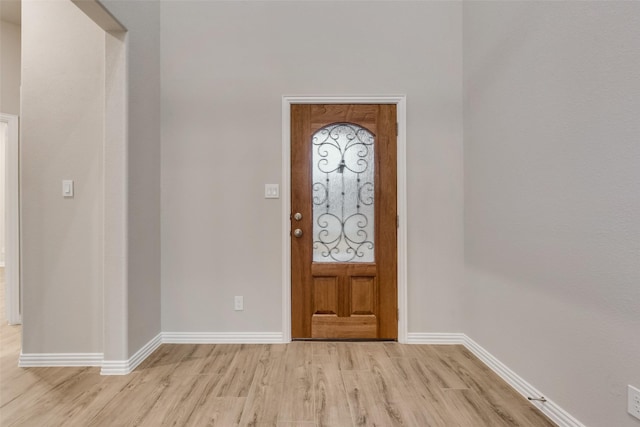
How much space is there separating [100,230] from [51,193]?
417 mm

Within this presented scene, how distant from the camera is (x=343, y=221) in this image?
2.74 metres

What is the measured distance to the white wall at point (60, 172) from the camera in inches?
88.4

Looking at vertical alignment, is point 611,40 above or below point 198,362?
above

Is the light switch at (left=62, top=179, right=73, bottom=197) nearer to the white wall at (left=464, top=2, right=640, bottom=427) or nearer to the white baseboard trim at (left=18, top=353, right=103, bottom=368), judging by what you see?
the white baseboard trim at (left=18, top=353, right=103, bottom=368)

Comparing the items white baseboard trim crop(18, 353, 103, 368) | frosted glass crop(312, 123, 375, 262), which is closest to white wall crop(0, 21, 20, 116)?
A: white baseboard trim crop(18, 353, 103, 368)

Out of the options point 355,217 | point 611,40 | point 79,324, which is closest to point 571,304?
point 611,40

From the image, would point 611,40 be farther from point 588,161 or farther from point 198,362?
point 198,362

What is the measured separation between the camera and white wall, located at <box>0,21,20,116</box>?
3160 mm

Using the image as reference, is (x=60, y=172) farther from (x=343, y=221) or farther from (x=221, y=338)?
(x=343, y=221)

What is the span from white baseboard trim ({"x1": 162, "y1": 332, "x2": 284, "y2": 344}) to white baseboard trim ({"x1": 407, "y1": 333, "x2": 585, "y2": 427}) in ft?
3.69

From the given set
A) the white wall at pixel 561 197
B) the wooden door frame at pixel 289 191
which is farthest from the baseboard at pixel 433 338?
the white wall at pixel 561 197

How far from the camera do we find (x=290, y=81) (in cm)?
270

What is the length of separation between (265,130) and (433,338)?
2.20 meters

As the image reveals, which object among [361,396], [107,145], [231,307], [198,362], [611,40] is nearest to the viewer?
[611,40]
